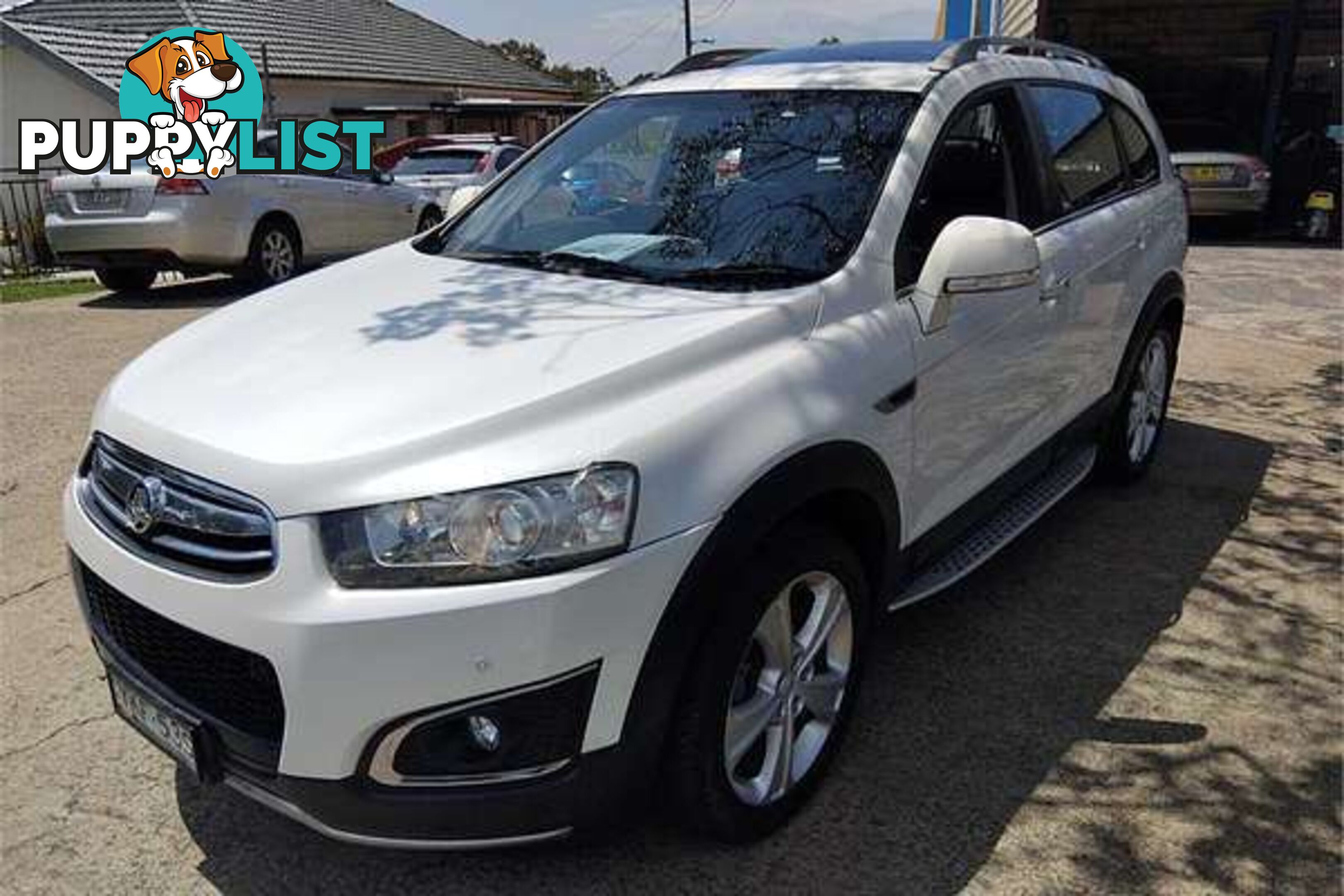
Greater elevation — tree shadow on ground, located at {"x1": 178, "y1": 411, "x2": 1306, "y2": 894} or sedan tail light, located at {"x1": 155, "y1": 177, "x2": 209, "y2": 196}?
sedan tail light, located at {"x1": 155, "y1": 177, "x2": 209, "y2": 196}

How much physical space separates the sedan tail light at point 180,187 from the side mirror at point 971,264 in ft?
27.9

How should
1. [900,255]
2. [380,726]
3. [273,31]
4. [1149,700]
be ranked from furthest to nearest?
1. [273,31]
2. [1149,700]
3. [900,255]
4. [380,726]

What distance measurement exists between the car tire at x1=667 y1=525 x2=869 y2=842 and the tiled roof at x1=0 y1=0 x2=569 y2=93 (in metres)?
23.8

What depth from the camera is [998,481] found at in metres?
3.61

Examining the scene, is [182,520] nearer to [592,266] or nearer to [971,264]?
[592,266]

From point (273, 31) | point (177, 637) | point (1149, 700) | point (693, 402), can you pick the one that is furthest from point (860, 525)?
point (273, 31)

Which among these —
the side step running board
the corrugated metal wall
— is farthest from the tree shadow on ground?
the corrugated metal wall

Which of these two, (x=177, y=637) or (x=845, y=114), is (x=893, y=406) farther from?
(x=177, y=637)

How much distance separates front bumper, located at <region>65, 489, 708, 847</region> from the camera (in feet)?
6.60

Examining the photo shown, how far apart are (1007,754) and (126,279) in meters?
10.3

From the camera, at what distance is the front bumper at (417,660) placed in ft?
6.60

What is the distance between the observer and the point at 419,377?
2.40 m

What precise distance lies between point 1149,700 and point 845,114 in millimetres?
1922

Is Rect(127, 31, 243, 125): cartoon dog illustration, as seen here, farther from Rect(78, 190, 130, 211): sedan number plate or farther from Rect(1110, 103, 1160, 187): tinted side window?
Rect(1110, 103, 1160, 187): tinted side window
